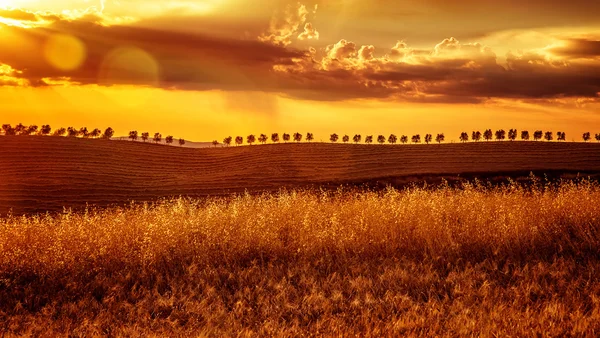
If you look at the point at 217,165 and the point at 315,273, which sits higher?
the point at 315,273

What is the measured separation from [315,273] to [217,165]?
5160cm

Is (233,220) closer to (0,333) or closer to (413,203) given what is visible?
(413,203)

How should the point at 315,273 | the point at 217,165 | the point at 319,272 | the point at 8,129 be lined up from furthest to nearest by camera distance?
the point at 8,129 → the point at 217,165 → the point at 319,272 → the point at 315,273

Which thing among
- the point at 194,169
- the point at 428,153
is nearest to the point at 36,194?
the point at 194,169

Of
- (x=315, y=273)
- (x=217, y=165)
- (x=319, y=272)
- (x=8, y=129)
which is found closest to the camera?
(x=315, y=273)

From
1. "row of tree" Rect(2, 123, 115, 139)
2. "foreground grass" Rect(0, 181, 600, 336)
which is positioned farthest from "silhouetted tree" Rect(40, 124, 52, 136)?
"foreground grass" Rect(0, 181, 600, 336)

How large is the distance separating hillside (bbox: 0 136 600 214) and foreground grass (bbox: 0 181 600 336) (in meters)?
25.3

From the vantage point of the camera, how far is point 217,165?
5756 centimetres

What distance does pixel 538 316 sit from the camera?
5.36 meters

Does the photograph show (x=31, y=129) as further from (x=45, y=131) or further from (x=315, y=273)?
(x=315, y=273)

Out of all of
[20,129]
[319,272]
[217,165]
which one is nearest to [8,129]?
[20,129]

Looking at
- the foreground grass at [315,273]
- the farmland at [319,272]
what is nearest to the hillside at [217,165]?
the farmland at [319,272]

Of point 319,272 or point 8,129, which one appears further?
point 8,129

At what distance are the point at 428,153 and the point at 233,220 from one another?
57839 millimetres
